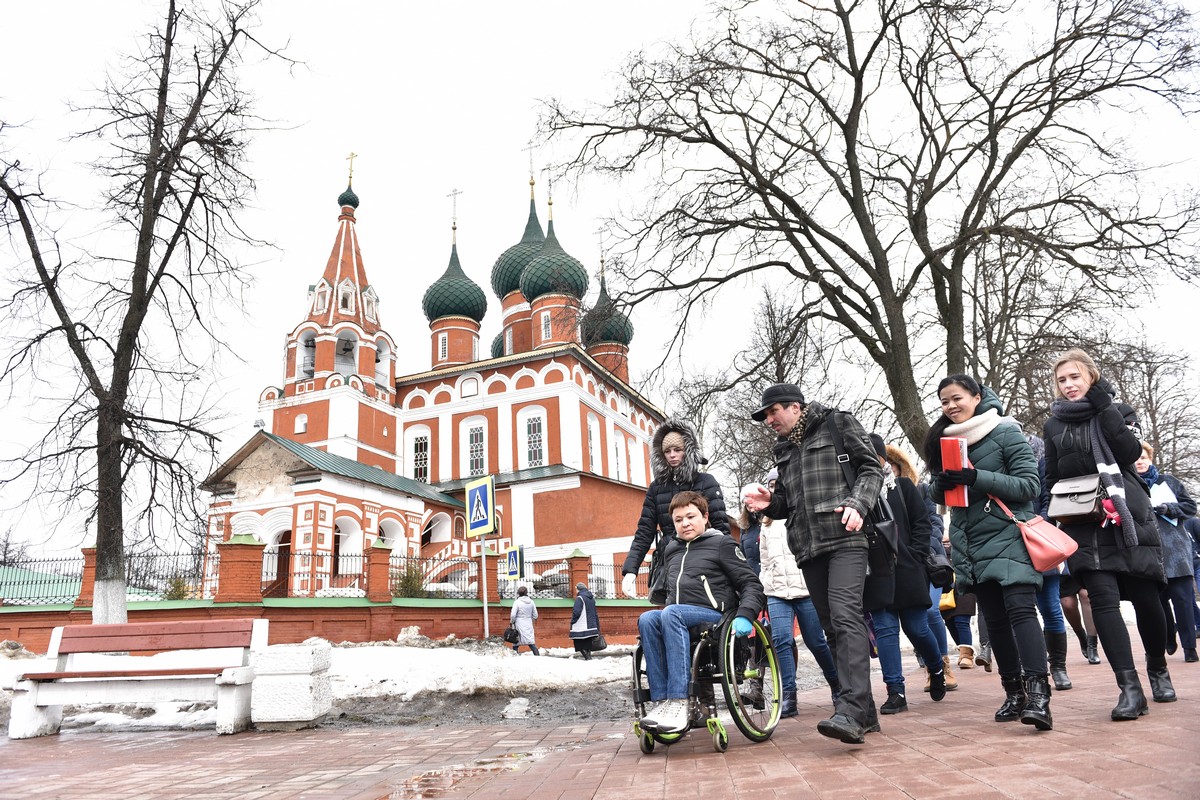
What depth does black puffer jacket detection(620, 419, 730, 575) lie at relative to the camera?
5.78 meters

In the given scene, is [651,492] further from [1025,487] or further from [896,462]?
[1025,487]

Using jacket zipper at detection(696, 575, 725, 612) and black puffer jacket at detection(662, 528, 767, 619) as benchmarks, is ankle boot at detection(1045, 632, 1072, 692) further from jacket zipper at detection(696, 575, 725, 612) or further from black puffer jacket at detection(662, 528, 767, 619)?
jacket zipper at detection(696, 575, 725, 612)

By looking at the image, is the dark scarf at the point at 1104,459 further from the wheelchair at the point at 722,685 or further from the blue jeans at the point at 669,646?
the blue jeans at the point at 669,646

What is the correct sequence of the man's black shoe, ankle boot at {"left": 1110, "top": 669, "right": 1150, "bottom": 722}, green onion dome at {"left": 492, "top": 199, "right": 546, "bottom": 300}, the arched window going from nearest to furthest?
the man's black shoe → ankle boot at {"left": 1110, "top": 669, "right": 1150, "bottom": 722} → the arched window → green onion dome at {"left": 492, "top": 199, "right": 546, "bottom": 300}

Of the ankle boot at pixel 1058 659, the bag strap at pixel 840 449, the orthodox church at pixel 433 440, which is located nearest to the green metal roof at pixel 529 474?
the orthodox church at pixel 433 440

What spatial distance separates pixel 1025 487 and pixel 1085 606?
6699mm

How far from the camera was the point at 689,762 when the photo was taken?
421 centimetres

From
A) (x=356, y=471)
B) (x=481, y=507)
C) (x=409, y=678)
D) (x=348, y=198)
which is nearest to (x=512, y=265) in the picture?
(x=348, y=198)

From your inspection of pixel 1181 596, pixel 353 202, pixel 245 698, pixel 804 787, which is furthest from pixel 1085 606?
pixel 353 202

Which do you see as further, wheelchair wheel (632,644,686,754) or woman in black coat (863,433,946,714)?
woman in black coat (863,433,946,714)

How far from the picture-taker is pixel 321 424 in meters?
36.1

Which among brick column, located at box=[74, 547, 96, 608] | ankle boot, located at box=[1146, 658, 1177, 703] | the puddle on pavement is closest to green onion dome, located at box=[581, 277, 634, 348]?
the puddle on pavement

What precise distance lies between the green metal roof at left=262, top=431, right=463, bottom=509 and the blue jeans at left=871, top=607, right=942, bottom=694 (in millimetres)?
24490

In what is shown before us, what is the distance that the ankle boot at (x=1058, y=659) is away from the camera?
600 centimetres
